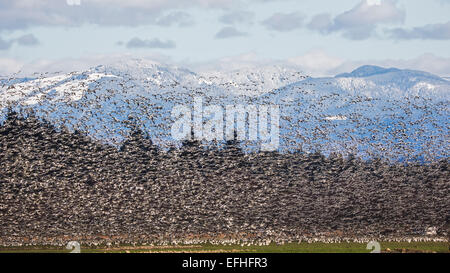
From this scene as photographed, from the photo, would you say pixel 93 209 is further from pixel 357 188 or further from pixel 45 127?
pixel 357 188

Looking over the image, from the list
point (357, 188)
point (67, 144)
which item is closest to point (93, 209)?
point (67, 144)

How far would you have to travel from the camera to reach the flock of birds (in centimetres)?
11406

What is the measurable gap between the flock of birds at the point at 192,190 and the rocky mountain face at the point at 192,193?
0.19 meters

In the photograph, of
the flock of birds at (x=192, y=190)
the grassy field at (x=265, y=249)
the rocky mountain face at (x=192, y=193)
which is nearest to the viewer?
the grassy field at (x=265, y=249)

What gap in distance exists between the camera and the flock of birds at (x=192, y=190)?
114062 millimetres

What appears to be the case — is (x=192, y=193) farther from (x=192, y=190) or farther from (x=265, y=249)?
(x=265, y=249)

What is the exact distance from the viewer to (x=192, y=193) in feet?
402

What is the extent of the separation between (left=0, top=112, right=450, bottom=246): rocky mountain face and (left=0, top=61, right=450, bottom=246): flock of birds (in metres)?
0.19

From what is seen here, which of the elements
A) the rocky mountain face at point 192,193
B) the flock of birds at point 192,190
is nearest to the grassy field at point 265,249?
the flock of birds at point 192,190

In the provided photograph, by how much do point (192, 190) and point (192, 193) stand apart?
72cm

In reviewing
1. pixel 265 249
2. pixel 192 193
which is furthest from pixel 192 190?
pixel 265 249

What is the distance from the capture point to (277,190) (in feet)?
416

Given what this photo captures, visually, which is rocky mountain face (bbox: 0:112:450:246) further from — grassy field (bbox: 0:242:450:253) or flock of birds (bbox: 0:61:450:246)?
grassy field (bbox: 0:242:450:253)

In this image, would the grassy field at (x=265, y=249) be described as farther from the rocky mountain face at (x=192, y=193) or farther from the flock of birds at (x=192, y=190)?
the rocky mountain face at (x=192, y=193)
